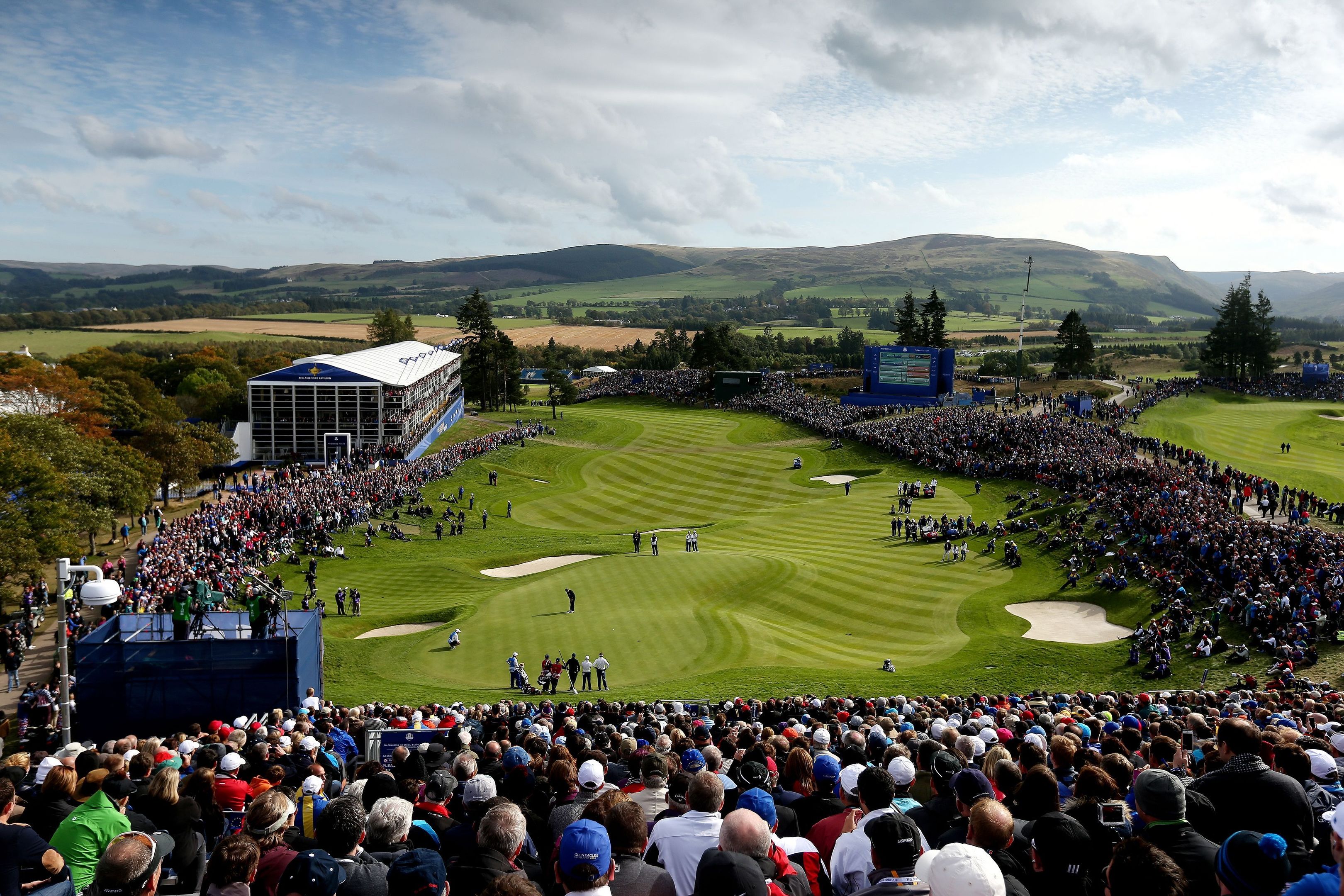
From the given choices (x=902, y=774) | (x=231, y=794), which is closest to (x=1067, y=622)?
(x=902, y=774)

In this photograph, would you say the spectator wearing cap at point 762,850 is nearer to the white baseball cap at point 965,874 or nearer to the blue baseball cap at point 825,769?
the white baseball cap at point 965,874

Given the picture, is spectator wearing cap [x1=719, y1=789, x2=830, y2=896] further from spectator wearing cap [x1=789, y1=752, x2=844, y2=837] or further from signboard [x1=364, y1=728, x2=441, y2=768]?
signboard [x1=364, y1=728, x2=441, y2=768]

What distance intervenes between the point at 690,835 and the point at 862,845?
125 centimetres

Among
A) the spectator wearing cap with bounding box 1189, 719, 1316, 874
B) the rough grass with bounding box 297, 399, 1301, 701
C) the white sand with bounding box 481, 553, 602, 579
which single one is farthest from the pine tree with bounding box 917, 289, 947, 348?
the spectator wearing cap with bounding box 1189, 719, 1316, 874

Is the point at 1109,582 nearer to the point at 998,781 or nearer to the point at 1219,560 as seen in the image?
the point at 1219,560

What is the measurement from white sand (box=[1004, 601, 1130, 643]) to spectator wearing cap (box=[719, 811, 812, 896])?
28.4m

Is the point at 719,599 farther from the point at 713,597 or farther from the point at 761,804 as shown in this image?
the point at 761,804

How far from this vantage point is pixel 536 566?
44.7 metres

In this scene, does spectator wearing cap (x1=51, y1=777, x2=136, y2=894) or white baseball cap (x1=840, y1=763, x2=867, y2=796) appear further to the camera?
white baseball cap (x1=840, y1=763, x2=867, y2=796)

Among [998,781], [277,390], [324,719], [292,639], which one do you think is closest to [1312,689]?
[998,781]

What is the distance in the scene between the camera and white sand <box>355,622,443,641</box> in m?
33.3

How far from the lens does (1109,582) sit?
36562 millimetres

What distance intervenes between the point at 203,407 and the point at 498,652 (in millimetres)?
67283

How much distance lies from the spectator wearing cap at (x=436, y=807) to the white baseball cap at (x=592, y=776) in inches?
49.2
